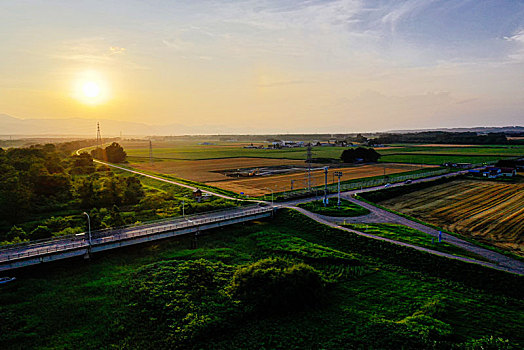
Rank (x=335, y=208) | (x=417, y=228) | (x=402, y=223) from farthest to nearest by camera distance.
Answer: (x=335, y=208), (x=402, y=223), (x=417, y=228)

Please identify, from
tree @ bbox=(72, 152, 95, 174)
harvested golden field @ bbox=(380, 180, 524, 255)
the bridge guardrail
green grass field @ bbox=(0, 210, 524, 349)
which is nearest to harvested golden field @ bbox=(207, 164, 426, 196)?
harvested golden field @ bbox=(380, 180, 524, 255)

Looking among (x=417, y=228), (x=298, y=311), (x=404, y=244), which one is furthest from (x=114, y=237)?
(x=417, y=228)

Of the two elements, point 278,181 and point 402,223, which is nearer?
point 402,223

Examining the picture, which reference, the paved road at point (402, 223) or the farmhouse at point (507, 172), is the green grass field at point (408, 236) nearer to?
the paved road at point (402, 223)

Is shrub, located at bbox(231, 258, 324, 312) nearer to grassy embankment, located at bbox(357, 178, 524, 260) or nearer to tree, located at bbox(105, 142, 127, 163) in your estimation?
grassy embankment, located at bbox(357, 178, 524, 260)

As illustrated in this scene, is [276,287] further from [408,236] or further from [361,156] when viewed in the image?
[361,156]
